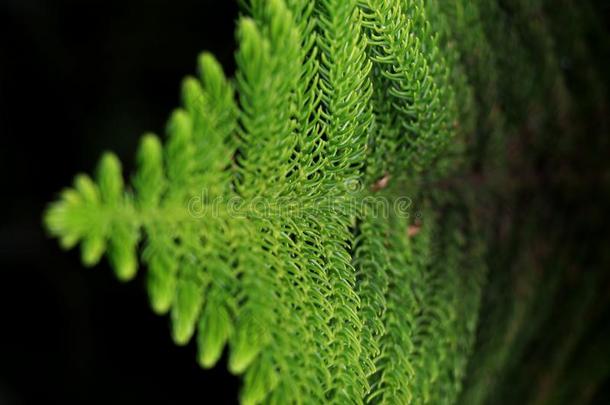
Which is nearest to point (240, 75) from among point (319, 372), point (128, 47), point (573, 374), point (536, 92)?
point (319, 372)

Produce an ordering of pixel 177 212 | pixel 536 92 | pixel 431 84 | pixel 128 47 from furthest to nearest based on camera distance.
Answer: pixel 128 47 < pixel 536 92 < pixel 431 84 < pixel 177 212

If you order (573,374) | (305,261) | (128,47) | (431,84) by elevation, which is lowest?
(573,374)

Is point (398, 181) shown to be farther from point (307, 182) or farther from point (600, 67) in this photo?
point (600, 67)

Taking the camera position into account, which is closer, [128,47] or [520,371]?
[520,371]

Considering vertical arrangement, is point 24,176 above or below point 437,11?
below

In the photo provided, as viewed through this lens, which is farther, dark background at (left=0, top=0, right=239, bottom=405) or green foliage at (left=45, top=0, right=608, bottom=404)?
dark background at (left=0, top=0, right=239, bottom=405)

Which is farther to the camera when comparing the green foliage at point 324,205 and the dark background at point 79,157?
the dark background at point 79,157
